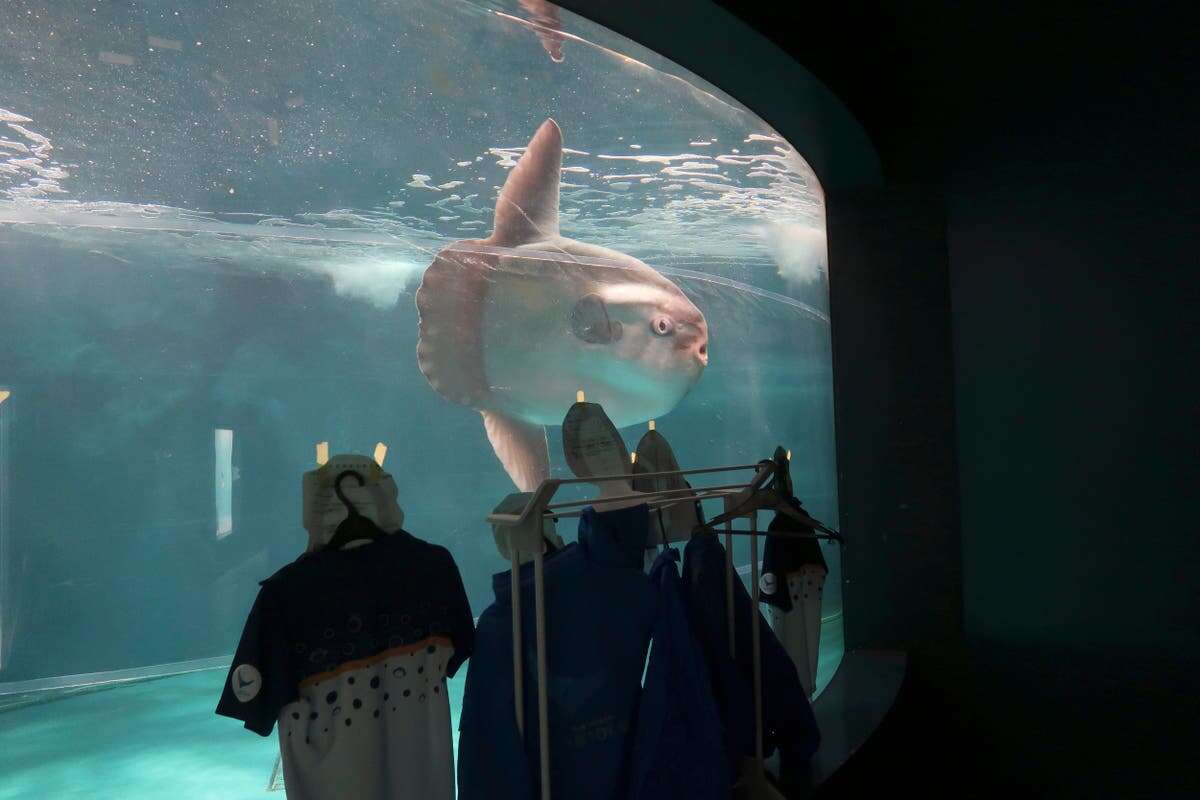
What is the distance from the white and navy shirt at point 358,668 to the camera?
4.70ft

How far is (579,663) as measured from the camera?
157 cm

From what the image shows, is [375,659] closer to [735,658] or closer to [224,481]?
[735,658]

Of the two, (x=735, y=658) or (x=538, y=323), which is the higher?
(x=538, y=323)

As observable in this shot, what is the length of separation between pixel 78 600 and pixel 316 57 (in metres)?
2.78

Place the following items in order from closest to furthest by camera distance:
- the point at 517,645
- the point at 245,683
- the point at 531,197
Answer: the point at 245,683
the point at 517,645
the point at 531,197

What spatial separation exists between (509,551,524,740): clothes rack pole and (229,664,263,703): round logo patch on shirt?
1.61ft

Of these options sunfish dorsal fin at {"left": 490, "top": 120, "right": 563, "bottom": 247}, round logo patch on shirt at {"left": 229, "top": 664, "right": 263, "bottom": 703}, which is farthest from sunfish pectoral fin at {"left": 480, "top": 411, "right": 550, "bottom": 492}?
round logo patch on shirt at {"left": 229, "top": 664, "right": 263, "bottom": 703}

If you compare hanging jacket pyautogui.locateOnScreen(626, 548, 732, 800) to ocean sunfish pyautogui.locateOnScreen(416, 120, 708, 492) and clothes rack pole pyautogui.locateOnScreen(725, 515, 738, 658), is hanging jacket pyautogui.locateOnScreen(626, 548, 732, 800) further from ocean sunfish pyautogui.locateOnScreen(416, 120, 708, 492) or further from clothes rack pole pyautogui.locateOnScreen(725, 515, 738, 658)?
ocean sunfish pyautogui.locateOnScreen(416, 120, 708, 492)

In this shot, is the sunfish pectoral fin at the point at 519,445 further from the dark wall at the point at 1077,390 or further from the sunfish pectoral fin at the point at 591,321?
the dark wall at the point at 1077,390

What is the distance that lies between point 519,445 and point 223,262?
2.10 meters

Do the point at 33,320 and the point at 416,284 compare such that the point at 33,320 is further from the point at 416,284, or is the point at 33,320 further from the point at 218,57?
the point at 416,284

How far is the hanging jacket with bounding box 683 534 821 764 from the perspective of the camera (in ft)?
6.28

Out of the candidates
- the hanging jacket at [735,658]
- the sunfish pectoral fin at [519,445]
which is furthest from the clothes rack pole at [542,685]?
the sunfish pectoral fin at [519,445]

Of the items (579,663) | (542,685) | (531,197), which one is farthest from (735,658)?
(531,197)
